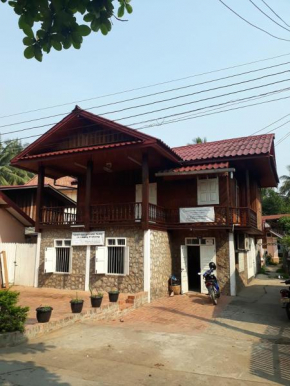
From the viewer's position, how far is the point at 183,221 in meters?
14.2

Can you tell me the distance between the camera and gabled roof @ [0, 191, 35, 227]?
16.2 metres

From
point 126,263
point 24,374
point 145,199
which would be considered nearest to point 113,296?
point 126,263

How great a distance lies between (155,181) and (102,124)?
3.88m

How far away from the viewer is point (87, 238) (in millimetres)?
13617

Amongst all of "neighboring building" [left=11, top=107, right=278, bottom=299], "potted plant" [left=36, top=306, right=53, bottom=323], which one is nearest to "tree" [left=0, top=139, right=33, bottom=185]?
"neighboring building" [left=11, top=107, right=278, bottom=299]

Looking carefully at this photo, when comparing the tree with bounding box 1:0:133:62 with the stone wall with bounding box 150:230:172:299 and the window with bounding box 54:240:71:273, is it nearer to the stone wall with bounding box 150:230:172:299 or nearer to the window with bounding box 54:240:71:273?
the stone wall with bounding box 150:230:172:299

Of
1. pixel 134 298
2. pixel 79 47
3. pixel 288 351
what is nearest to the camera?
pixel 79 47

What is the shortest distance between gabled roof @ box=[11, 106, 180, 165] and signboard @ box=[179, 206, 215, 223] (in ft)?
7.96

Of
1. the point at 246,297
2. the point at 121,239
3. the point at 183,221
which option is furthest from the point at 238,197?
the point at 121,239

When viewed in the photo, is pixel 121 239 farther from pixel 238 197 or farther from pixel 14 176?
pixel 14 176

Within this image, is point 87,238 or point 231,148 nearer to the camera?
point 87,238

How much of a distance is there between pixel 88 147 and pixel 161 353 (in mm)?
9472

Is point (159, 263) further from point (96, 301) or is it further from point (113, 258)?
point (96, 301)

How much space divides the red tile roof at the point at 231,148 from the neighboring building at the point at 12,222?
8.98 metres
